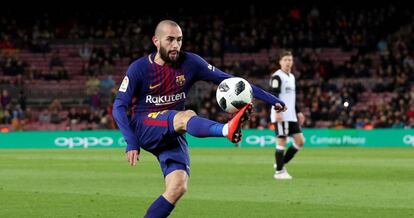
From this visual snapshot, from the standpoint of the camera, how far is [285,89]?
1605 cm

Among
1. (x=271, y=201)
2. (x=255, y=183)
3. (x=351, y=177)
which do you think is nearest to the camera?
(x=271, y=201)

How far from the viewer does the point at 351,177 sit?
1616 centimetres

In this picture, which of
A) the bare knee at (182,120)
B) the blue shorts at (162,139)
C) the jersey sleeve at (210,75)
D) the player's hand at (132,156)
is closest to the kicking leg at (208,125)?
the bare knee at (182,120)

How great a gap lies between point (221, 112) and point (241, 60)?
6227 millimetres

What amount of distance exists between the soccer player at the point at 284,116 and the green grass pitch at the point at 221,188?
39 centimetres

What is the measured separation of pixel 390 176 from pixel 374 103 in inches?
711

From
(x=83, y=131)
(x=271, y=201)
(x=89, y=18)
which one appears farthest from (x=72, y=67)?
(x=271, y=201)

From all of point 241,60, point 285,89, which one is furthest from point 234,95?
point 241,60

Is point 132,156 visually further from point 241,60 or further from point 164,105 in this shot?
point 241,60

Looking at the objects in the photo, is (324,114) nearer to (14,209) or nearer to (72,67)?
(72,67)

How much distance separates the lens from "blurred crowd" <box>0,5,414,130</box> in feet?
109

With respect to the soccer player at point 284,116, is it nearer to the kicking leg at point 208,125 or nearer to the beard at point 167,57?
the beard at point 167,57

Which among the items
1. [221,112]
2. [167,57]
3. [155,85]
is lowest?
[221,112]

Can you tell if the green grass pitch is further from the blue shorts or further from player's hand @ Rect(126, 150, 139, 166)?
player's hand @ Rect(126, 150, 139, 166)
